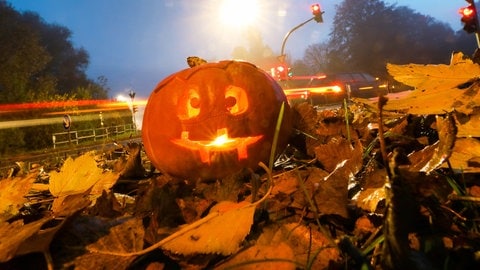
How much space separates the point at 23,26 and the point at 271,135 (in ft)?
109

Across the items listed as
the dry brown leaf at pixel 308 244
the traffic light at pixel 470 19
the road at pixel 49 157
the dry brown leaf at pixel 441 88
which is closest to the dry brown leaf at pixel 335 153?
the dry brown leaf at pixel 441 88

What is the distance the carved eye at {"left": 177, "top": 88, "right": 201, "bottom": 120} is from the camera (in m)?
1.93

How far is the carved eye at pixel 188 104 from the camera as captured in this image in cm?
193

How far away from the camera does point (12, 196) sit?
1.27 metres

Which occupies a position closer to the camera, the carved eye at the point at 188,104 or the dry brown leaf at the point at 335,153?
the dry brown leaf at the point at 335,153

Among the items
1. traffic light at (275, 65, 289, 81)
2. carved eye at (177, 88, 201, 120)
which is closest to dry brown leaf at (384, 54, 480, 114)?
carved eye at (177, 88, 201, 120)

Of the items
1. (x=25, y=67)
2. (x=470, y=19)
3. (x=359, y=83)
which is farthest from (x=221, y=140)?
(x=25, y=67)

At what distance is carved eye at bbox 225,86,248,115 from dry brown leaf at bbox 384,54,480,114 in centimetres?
80

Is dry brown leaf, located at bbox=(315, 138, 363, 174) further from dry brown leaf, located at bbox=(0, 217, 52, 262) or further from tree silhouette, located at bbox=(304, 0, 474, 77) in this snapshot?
tree silhouette, located at bbox=(304, 0, 474, 77)

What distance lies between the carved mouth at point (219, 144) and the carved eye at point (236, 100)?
137 mm

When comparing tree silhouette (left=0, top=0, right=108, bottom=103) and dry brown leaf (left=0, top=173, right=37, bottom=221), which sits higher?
tree silhouette (left=0, top=0, right=108, bottom=103)

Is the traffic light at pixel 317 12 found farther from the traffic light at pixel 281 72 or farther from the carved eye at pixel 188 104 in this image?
the carved eye at pixel 188 104

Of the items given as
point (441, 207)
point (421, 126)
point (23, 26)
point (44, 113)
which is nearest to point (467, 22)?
point (421, 126)

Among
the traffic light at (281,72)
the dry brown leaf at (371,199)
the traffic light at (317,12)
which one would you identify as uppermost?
the traffic light at (317,12)
